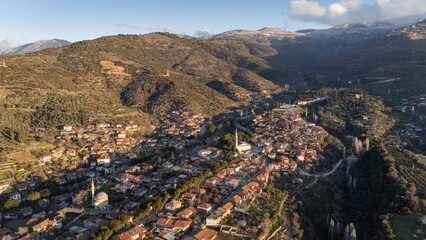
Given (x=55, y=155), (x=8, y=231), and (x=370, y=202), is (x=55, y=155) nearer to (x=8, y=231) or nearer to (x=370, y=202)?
(x=8, y=231)

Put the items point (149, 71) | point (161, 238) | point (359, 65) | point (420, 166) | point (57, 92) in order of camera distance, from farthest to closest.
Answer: point (359, 65) → point (149, 71) → point (57, 92) → point (420, 166) → point (161, 238)

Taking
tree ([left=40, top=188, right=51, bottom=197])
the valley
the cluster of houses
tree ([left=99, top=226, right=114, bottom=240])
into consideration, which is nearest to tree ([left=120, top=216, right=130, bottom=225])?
the valley

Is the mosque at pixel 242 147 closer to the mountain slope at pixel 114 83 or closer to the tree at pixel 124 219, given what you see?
the tree at pixel 124 219

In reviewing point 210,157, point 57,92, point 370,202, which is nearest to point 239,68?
point 57,92

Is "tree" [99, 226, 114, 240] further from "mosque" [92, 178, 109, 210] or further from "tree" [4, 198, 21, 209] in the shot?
"tree" [4, 198, 21, 209]

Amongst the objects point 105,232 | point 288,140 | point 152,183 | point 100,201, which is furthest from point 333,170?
point 105,232

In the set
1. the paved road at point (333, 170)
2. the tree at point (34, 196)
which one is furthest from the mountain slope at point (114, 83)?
the paved road at point (333, 170)
